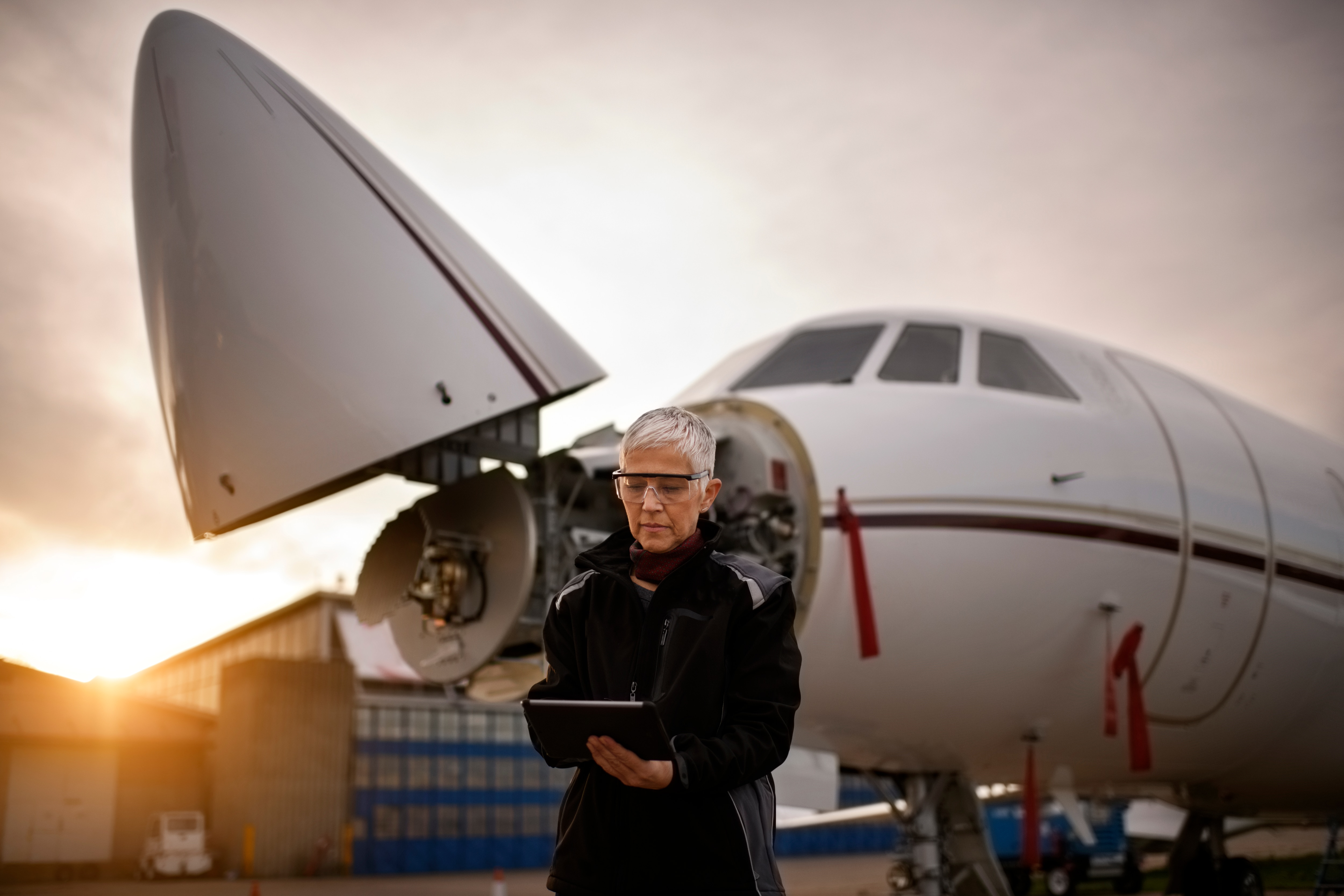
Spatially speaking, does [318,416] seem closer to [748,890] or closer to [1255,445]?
[748,890]

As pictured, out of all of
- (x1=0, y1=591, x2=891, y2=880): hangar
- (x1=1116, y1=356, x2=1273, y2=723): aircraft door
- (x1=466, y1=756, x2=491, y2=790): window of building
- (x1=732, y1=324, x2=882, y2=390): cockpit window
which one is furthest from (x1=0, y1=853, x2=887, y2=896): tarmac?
(x1=732, y1=324, x2=882, y2=390): cockpit window

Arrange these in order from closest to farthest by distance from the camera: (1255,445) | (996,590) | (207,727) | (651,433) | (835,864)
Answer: (651,433), (996,590), (1255,445), (207,727), (835,864)

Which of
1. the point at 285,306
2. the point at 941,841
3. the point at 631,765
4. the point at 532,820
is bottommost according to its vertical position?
the point at 532,820

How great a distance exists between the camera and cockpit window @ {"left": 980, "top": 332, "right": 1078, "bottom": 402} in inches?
309

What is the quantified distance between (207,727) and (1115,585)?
28583mm

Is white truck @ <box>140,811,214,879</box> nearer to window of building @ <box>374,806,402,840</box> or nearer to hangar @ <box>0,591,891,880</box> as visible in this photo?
hangar @ <box>0,591,891,880</box>

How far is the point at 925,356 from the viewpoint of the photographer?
7945 mm

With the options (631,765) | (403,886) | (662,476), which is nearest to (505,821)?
(403,886)

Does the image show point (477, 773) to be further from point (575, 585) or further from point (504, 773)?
point (575, 585)

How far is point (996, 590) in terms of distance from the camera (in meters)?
6.97

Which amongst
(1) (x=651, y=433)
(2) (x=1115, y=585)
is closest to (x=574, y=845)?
(1) (x=651, y=433)

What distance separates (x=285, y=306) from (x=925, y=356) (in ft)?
13.6

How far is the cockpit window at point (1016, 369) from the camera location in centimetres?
786

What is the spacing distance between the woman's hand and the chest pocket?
0.23 m
